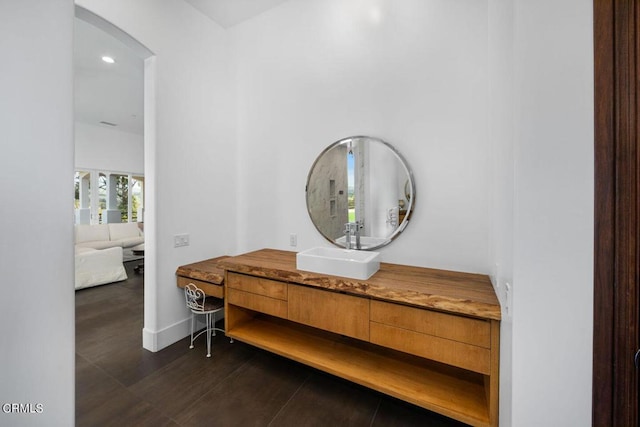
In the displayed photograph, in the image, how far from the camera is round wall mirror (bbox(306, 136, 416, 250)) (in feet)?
6.75

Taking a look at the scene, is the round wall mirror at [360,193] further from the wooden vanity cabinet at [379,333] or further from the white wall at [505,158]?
the white wall at [505,158]

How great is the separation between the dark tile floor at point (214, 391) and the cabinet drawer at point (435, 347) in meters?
0.53

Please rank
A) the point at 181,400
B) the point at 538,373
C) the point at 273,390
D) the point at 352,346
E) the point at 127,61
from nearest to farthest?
the point at 538,373, the point at 181,400, the point at 273,390, the point at 352,346, the point at 127,61

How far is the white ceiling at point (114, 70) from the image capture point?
260 cm

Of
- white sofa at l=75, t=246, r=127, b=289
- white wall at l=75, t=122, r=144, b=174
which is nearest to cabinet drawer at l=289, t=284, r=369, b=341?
white sofa at l=75, t=246, r=127, b=289

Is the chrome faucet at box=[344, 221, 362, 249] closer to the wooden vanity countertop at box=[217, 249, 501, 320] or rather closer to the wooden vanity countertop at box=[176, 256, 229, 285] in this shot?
the wooden vanity countertop at box=[217, 249, 501, 320]

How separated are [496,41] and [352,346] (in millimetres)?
2161

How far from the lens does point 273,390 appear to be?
183 centimetres

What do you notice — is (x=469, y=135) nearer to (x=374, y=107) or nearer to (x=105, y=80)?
(x=374, y=107)

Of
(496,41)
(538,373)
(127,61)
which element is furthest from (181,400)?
(127,61)

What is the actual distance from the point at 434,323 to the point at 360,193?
1165 millimetres

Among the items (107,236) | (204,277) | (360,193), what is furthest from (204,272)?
(107,236)

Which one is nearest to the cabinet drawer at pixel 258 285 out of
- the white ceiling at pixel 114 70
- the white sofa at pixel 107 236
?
the white ceiling at pixel 114 70

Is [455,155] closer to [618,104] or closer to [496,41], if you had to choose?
[496,41]
